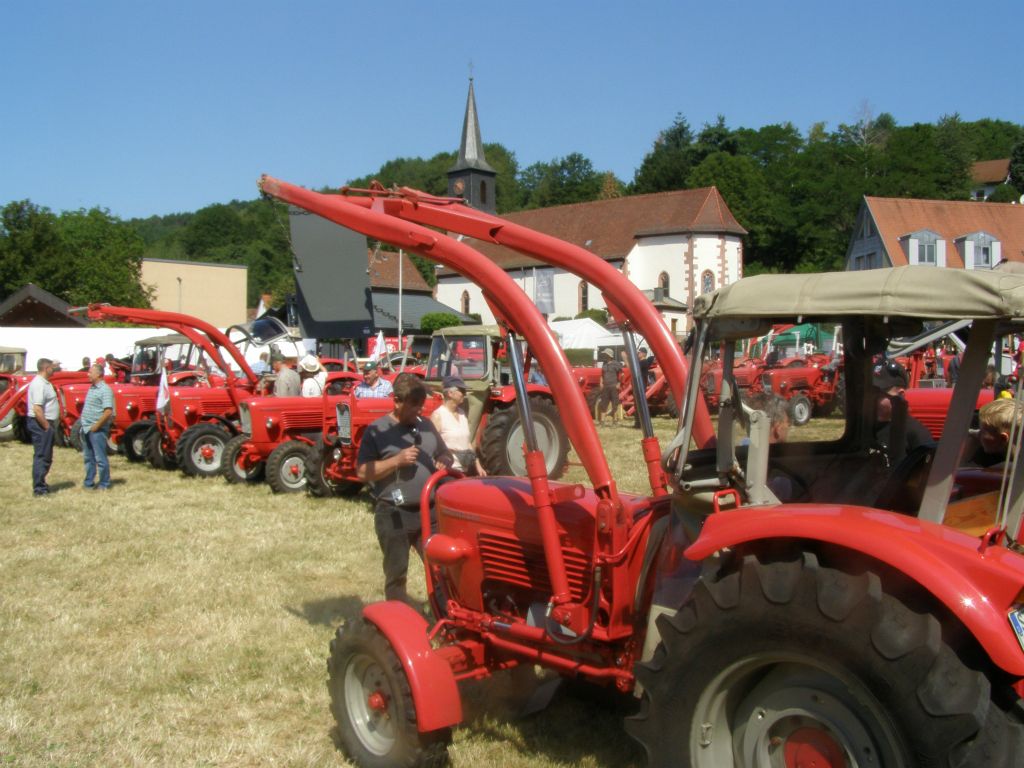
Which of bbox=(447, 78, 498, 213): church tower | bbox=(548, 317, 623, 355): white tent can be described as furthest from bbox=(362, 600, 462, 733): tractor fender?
bbox=(447, 78, 498, 213): church tower

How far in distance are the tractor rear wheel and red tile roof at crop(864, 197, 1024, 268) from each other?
52156mm

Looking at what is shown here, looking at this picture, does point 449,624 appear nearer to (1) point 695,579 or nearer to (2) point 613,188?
(1) point 695,579

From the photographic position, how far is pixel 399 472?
17.7 feet

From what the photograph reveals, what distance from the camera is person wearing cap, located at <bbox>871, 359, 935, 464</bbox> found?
10.7ft

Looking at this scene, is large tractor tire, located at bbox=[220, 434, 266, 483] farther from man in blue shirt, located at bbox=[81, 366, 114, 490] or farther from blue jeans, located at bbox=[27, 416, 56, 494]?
blue jeans, located at bbox=[27, 416, 56, 494]

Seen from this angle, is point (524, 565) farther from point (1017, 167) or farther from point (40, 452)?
point (1017, 167)

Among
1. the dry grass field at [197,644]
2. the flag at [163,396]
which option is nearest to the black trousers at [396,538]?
the dry grass field at [197,644]

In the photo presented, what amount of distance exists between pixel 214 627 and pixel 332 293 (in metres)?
4.00

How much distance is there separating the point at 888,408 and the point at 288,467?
9329 mm

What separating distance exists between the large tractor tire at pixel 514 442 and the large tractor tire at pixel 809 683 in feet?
27.7

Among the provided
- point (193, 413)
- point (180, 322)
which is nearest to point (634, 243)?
point (180, 322)

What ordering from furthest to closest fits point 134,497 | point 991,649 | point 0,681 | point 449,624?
point 134,497, point 0,681, point 449,624, point 991,649

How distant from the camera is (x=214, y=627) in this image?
20.3 ft

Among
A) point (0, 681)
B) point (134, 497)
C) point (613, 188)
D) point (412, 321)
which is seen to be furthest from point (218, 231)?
point (0, 681)
